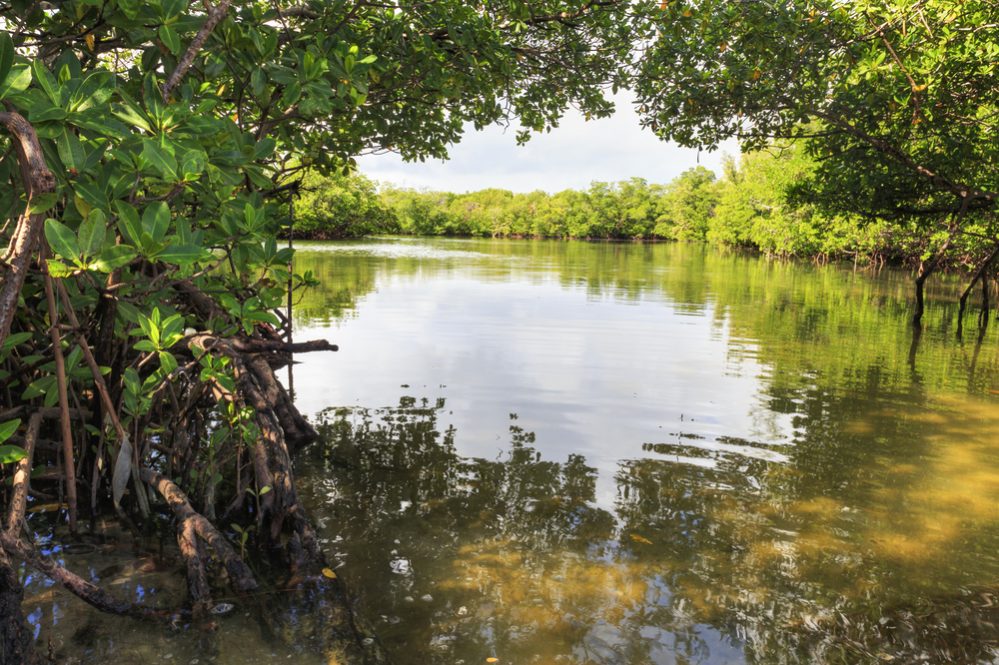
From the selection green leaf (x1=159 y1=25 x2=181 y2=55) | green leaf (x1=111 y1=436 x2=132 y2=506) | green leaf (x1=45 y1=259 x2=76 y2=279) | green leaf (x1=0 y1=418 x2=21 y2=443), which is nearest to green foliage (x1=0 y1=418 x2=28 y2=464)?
green leaf (x1=0 y1=418 x2=21 y2=443)

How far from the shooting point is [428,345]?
1178 centimetres

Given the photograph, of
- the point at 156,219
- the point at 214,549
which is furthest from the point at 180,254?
Answer: the point at 214,549

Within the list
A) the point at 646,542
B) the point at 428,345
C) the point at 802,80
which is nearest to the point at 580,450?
the point at 646,542

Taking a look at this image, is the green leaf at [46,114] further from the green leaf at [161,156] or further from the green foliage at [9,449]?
the green foliage at [9,449]

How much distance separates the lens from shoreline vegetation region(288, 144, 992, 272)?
139ft

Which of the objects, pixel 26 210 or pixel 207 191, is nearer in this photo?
pixel 26 210

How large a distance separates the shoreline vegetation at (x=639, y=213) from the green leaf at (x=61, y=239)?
3805 centimetres

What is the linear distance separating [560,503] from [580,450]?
1325 mm

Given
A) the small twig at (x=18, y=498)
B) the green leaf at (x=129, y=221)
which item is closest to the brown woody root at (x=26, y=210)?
the green leaf at (x=129, y=221)

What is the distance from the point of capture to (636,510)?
198 inches

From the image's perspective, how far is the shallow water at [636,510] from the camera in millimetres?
3432

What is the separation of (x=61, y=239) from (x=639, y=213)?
4448 inches

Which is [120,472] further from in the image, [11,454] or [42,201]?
[42,201]

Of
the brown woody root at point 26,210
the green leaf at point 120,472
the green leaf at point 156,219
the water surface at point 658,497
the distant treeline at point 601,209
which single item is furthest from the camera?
the distant treeline at point 601,209
